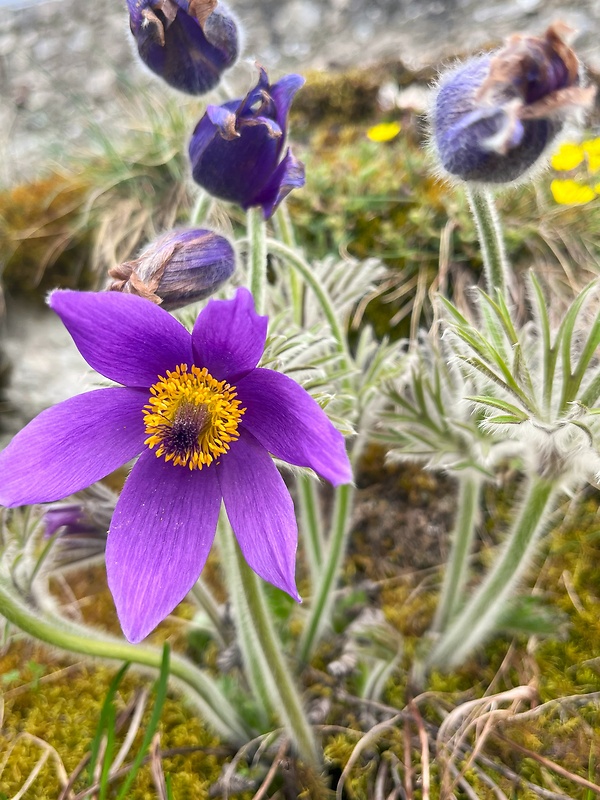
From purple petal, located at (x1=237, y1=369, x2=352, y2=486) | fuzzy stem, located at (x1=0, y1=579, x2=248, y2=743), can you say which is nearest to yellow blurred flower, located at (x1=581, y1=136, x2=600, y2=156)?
purple petal, located at (x1=237, y1=369, x2=352, y2=486)

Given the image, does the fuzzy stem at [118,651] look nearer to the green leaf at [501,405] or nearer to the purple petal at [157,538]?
the purple petal at [157,538]

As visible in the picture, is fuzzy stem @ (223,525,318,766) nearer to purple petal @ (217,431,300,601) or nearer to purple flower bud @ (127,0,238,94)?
purple petal @ (217,431,300,601)

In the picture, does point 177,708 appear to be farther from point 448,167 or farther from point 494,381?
point 448,167

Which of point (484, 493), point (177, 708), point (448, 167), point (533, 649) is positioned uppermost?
point (448, 167)

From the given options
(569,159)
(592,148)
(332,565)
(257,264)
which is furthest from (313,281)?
Answer: (592,148)

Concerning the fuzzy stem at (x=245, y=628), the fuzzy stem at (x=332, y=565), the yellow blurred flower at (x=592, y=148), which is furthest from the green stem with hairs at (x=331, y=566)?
the yellow blurred flower at (x=592, y=148)

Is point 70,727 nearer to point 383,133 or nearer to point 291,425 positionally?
point 291,425

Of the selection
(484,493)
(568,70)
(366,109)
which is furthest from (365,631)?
(366,109)

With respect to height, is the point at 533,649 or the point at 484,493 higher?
the point at 484,493
